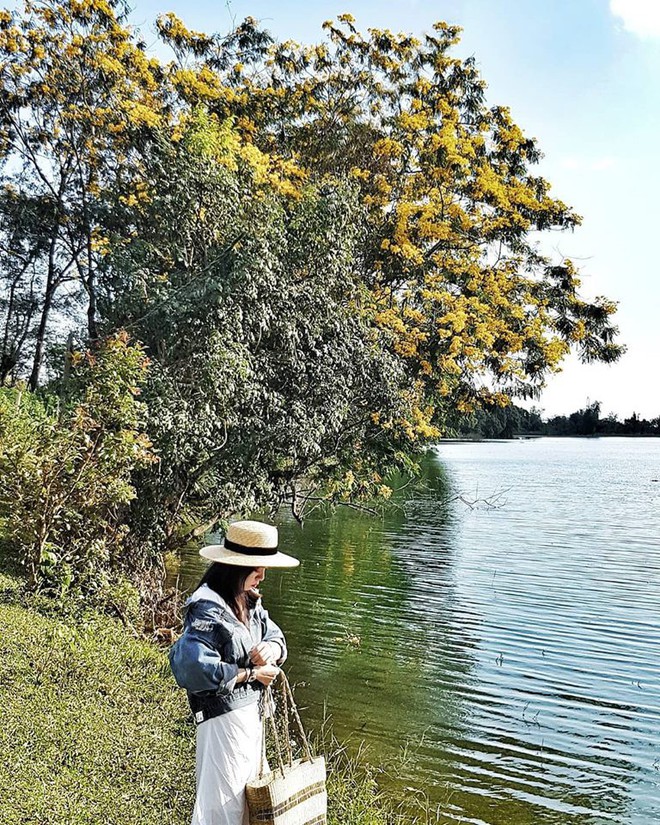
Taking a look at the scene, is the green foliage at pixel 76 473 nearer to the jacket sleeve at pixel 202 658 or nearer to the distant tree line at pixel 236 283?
the distant tree line at pixel 236 283

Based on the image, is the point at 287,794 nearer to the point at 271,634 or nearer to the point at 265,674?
the point at 265,674

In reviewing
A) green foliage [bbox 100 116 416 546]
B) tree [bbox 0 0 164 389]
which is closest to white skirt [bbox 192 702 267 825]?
green foliage [bbox 100 116 416 546]

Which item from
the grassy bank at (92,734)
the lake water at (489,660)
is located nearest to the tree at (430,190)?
the lake water at (489,660)

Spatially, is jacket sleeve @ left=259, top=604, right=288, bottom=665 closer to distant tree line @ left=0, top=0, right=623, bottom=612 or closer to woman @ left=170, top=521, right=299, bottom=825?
woman @ left=170, top=521, right=299, bottom=825

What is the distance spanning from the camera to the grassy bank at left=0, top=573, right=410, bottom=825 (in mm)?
4375

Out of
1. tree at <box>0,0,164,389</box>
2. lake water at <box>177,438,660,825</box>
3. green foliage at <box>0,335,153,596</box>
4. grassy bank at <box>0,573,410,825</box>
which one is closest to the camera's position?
grassy bank at <box>0,573,410,825</box>

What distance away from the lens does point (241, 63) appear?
13.6 metres

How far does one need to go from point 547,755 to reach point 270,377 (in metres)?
5.07

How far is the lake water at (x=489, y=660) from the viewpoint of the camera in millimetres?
6656

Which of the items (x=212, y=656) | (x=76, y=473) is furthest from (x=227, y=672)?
(x=76, y=473)

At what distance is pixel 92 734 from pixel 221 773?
2372mm

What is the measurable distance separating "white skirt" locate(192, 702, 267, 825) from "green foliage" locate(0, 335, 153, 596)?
474 cm

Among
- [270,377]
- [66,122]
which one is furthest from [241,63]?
[270,377]

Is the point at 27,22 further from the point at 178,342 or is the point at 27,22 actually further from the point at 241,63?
the point at 178,342
